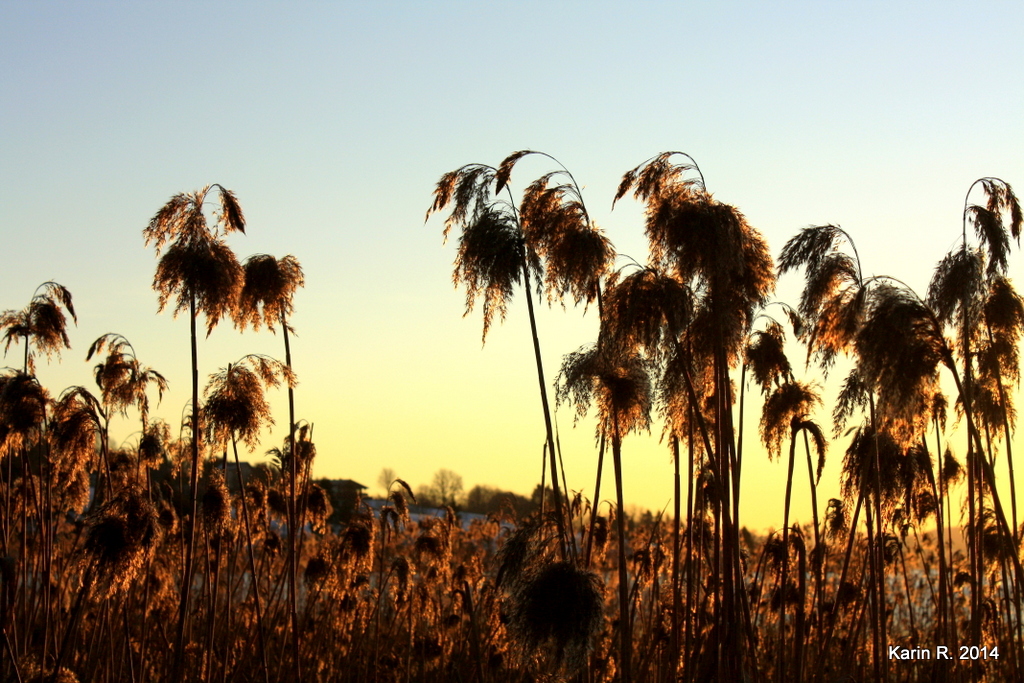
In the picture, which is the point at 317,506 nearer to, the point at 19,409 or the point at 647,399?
the point at 19,409

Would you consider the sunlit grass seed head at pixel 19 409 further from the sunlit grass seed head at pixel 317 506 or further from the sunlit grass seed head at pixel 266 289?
the sunlit grass seed head at pixel 317 506

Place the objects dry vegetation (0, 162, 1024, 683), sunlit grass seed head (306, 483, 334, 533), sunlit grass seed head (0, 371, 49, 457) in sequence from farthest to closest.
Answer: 1. sunlit grass seed head (306, 483, 334, 533)
2. sunlit grass seed head (0, 371, 49, 457)
3. dry vegetation (0, 162, 1024, 683)

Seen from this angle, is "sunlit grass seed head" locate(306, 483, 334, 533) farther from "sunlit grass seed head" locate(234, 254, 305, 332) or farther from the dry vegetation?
"sunlit grass seed head" locate(234, 254, 305, 332)

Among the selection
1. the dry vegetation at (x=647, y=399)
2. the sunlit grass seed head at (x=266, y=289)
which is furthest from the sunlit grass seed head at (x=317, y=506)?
the sunlit grass seed head at (x=266, y=289)

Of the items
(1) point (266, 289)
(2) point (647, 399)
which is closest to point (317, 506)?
(1) point (266, 289)

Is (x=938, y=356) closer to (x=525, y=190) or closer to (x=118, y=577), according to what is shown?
(x=525, y=190)

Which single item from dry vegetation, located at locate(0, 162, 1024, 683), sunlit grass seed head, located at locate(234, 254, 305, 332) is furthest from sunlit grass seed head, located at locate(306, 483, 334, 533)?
sunlit grass seed head, located at locate(234, 254, 305, 332)

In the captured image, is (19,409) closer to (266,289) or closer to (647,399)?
(266,289)

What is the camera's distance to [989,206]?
8.16 metres

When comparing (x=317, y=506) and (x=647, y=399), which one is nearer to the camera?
(x=647, y=399)

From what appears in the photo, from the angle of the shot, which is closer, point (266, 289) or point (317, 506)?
point (266, 289)

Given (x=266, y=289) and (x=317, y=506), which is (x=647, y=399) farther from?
(x=317, y=506)

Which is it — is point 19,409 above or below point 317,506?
above

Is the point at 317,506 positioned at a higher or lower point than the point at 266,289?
lower
